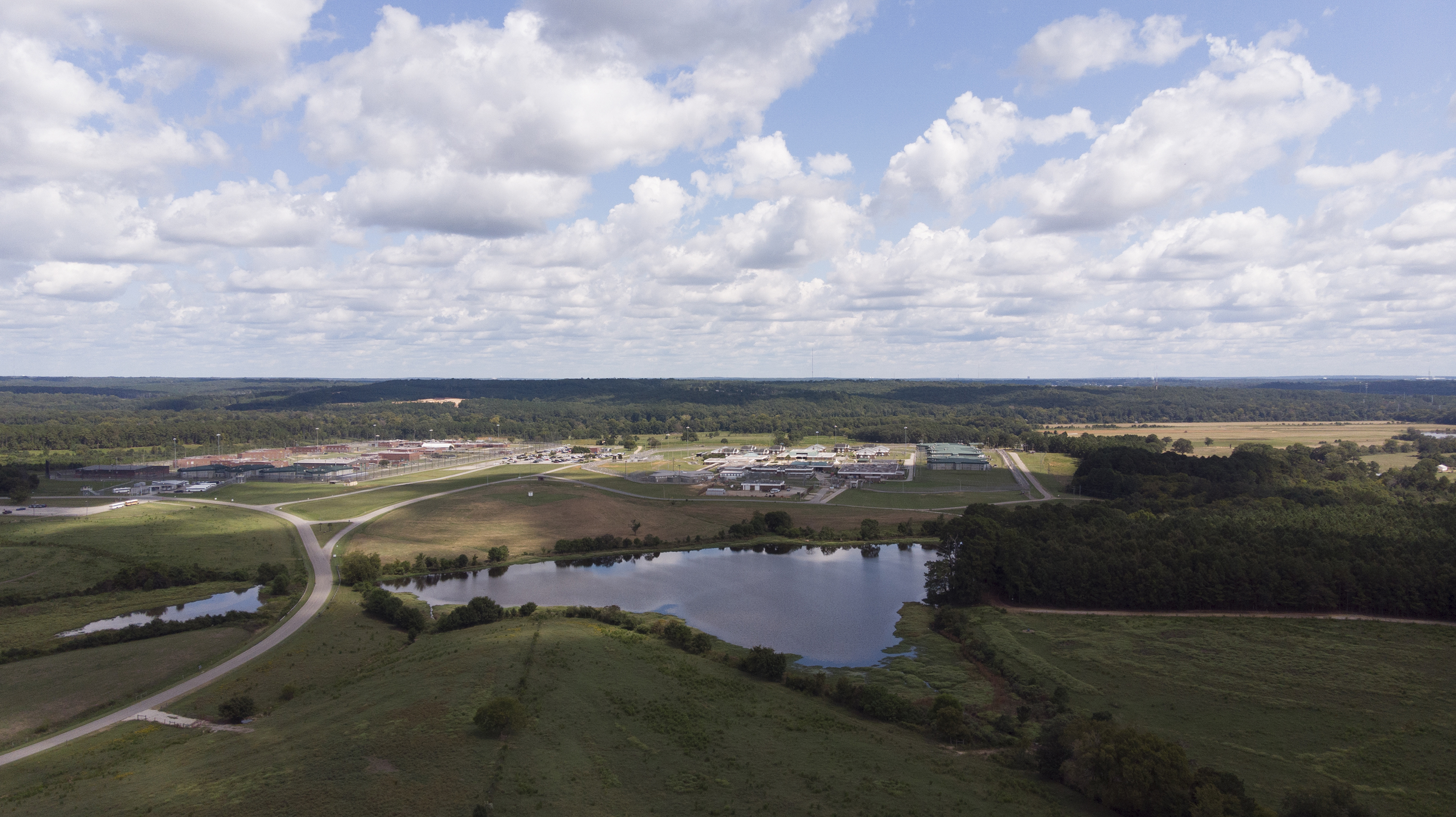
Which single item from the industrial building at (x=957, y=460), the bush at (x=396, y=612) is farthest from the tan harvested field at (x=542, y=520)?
the industrial building at (x=957, y=460)

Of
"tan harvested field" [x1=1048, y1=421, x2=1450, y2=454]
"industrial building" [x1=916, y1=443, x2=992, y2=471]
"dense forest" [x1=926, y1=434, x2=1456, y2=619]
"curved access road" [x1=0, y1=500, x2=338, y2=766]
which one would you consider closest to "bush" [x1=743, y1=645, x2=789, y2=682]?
"dense forest" [x1=926, y1=434, x2=1456, y2=619]

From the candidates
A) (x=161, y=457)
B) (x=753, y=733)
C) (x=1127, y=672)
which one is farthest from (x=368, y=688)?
(x=161, y=457)

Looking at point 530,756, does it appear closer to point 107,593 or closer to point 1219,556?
point 107,593

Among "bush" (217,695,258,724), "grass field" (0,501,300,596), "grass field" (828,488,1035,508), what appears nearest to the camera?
"bush" (217,695,258,724)

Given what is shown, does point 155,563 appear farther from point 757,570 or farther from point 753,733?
point 753,733

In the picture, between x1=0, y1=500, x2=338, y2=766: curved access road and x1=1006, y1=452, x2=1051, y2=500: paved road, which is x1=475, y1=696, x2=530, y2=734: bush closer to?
x1=0, y1=500, x2=338, y2=766: curved access road

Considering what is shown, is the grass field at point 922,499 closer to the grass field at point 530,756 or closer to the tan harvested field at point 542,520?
the tan harvested field at point 542,520
